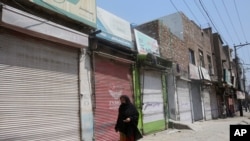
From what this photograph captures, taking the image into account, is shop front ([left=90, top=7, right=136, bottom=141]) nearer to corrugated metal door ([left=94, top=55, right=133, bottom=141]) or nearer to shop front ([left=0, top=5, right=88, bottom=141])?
corrugated metal door ([left=94, top=55, right=133, bottom=141])

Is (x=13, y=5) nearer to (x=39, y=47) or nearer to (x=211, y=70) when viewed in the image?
(x=39, y=47)

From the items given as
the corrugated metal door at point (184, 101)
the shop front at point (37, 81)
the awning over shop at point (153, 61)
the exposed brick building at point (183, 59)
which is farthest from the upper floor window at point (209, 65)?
the shop front at point (37, 81)

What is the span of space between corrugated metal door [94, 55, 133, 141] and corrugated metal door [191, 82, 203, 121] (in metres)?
10.9

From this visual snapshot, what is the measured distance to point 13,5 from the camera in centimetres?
721

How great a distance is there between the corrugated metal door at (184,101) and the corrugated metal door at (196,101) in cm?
160

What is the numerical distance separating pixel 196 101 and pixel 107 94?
43.3 feet

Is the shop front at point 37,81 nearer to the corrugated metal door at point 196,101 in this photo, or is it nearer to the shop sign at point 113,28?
the shop sign at point 113,28

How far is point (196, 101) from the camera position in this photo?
2242 cm

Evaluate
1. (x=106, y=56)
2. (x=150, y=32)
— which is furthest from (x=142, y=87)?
(x=150, y=32)

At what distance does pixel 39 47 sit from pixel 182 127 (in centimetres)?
979

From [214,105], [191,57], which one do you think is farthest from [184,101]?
[214,105]

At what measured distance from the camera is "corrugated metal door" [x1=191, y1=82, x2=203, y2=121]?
21691 millimetres

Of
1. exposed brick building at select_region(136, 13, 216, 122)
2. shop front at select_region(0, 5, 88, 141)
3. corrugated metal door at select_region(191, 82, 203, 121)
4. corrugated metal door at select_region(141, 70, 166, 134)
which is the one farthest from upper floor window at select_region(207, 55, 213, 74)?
shop front at select_region(0, 5, 88, 141)

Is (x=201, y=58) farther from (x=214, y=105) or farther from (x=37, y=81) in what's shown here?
(x=37, y=81)
